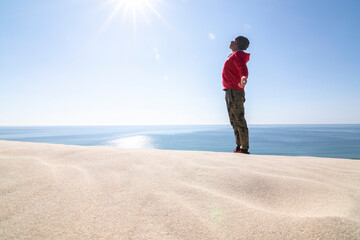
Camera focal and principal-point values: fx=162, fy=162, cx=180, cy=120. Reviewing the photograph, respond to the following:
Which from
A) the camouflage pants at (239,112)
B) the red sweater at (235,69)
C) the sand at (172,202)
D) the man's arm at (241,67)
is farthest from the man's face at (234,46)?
the sand at (172,202)

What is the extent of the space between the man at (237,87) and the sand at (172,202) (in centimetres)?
191

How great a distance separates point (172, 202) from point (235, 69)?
11.1ft

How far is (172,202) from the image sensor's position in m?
0.99

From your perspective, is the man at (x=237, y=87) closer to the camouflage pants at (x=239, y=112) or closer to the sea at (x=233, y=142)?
the camouflage pants at (x=239, y=112)

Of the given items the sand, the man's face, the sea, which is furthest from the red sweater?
the sea

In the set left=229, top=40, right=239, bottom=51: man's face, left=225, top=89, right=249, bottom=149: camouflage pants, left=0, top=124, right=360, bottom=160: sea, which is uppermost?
left=229, top=40, right=239, bottom=51: man's face

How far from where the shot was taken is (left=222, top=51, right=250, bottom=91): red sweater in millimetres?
3432

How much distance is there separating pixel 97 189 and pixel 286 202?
1280mm

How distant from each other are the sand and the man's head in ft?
9.91

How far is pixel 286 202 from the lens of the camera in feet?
3.47

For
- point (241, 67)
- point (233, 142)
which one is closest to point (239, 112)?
point (241, 67)

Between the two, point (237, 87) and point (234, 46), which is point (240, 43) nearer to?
point (234, 46)

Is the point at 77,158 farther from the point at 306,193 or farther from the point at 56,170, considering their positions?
the point at 306,193

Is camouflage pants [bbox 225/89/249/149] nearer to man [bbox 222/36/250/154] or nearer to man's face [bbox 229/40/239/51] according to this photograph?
man [bbox 222/36/250/154]
